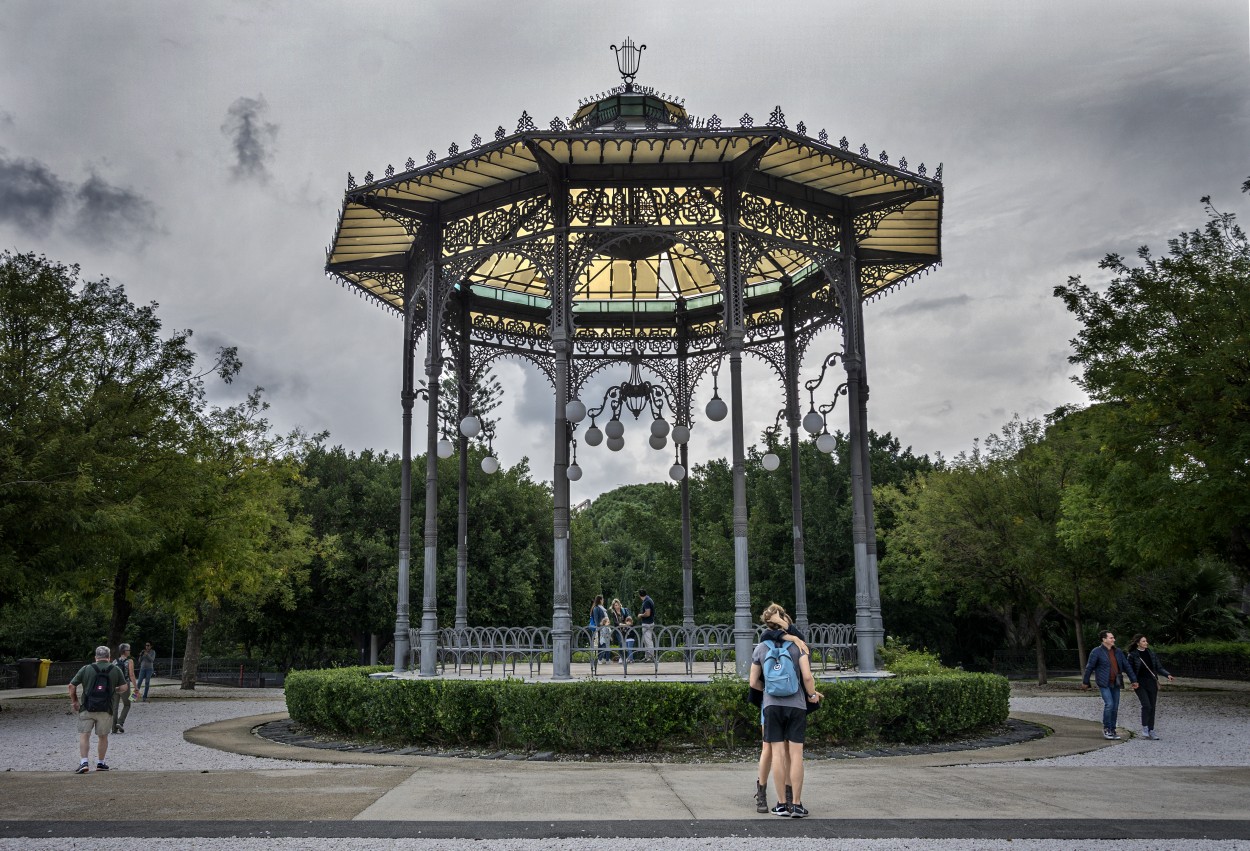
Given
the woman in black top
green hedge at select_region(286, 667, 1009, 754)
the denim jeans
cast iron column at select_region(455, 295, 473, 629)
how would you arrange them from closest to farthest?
green hedge at select_region(286, 667, 1009, 754)
the denim jeans
the woman in black top
cast iron column at select_region(455, 295, 473, 629)

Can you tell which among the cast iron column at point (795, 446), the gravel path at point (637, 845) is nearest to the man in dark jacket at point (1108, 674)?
the cast iron column at point (795, 446)

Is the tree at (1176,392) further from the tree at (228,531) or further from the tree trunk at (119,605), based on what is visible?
the tree trunk at (119,605)

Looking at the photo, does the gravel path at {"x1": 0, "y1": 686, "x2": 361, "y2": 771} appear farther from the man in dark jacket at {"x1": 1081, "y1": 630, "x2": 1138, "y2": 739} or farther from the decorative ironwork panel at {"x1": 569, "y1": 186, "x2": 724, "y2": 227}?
the man in dark jacket at {"x1": 1081, "y1": 630, "x2": 1138, "y2": 739}

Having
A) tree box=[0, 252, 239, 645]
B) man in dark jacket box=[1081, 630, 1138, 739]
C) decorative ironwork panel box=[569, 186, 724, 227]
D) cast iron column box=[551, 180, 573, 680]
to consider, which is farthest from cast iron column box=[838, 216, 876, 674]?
tree box=[0, 252, 239, 645]

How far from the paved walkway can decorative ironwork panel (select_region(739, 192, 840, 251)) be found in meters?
7.83

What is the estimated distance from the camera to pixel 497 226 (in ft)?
48.2

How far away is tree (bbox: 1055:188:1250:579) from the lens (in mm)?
17453

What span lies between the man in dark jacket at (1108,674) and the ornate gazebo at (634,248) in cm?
316

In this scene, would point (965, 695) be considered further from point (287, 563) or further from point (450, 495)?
point (450, 495)

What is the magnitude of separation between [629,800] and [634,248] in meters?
10.9

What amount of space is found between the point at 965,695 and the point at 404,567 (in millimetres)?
9102

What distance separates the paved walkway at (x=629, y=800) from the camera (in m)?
7.16

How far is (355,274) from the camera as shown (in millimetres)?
17953

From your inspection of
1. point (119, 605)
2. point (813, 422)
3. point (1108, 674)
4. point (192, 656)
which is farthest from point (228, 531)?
point (1108, 674)
